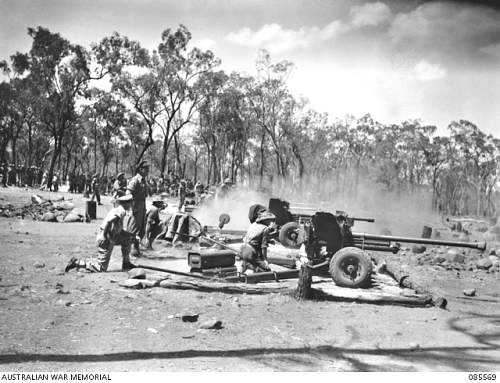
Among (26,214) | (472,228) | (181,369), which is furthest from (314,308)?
(472,228)

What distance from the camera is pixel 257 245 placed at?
284 inches

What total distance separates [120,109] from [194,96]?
10.7 metres

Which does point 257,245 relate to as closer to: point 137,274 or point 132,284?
point 137,274

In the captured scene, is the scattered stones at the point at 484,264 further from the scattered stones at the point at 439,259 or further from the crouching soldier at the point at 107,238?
the crouching soldier at the point at 107,238

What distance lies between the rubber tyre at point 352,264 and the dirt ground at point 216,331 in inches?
40.4

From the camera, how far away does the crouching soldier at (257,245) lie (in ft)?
23.4

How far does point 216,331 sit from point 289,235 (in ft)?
23.8

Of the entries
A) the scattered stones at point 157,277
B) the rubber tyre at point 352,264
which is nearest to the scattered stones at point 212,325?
the scattered stones at point 157,277

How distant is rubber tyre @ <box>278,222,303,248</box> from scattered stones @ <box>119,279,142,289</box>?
6.11 m

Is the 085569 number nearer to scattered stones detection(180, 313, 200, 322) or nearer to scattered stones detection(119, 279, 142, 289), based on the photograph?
scattered stones detection(180, 313, 200, 322)

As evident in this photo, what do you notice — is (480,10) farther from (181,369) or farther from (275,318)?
(181,369)

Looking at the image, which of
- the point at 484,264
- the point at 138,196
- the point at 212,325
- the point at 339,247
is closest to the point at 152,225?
the point at 138,196

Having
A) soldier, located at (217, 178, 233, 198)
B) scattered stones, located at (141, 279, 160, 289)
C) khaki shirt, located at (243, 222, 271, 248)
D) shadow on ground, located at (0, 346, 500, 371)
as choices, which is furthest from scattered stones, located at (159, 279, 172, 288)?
soldier, located at (217, 178, 233, 198)

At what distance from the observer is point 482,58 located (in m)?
6.30
